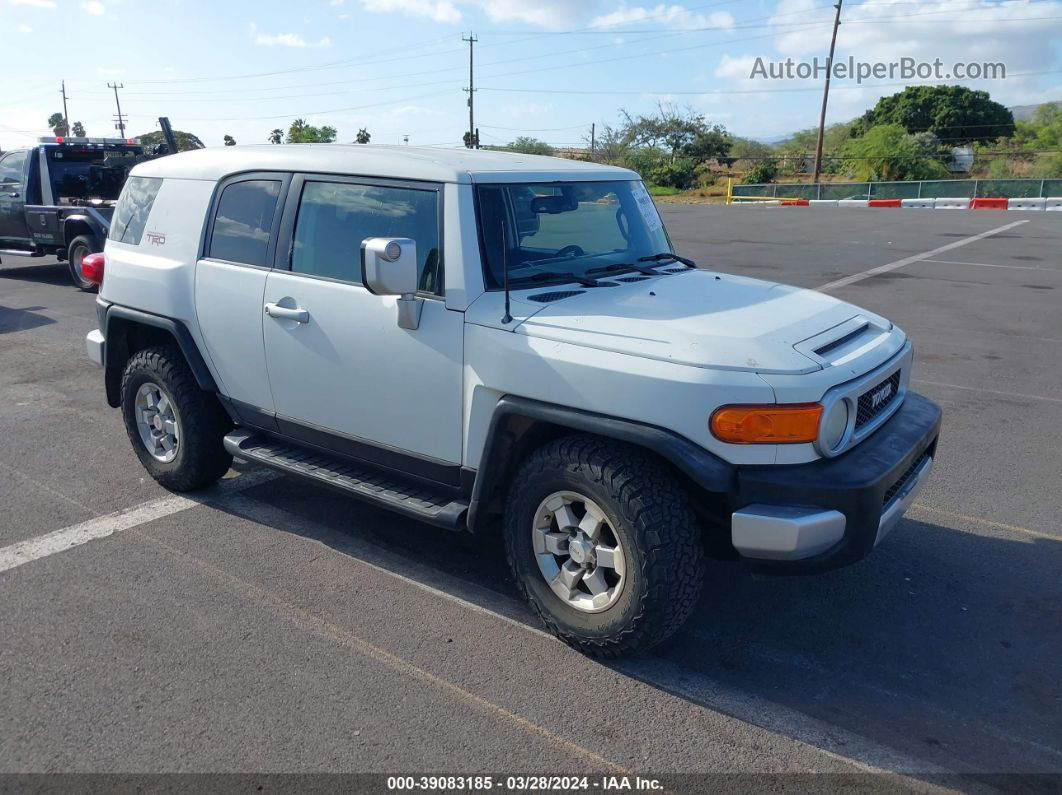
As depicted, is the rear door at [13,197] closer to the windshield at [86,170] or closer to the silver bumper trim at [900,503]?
the windshield at [86,170]

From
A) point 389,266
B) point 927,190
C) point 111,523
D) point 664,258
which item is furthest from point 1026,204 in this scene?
point 111,523

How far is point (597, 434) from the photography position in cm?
337

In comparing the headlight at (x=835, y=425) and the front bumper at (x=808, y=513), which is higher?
the headlight at (x=835, y=425)

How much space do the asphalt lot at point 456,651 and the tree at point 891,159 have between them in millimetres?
49813

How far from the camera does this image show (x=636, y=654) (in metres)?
3.45

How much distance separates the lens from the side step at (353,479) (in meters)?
3.85

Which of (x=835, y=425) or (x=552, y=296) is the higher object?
(x=552, y=296)

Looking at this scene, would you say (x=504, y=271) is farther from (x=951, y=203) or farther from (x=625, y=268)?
(x=951, y=203)

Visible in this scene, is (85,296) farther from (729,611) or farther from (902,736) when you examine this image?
(902,736)

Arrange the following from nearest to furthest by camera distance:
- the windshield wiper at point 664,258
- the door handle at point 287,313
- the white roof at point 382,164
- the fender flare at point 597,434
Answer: the fender flare at point 597,434 → the white roof at point 382,164 → the door handle at point 287,313 → the windshield wiper at point 664,258

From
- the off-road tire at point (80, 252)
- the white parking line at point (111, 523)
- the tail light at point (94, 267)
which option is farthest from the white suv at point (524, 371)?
the off-road tire at point (80, 252)

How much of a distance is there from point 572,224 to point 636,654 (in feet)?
6.83

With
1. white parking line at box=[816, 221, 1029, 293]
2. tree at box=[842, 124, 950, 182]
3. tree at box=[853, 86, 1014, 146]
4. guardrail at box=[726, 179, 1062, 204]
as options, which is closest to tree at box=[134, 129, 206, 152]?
white parking line at box=[816, 221, 1029, 293]

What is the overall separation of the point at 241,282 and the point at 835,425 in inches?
117
